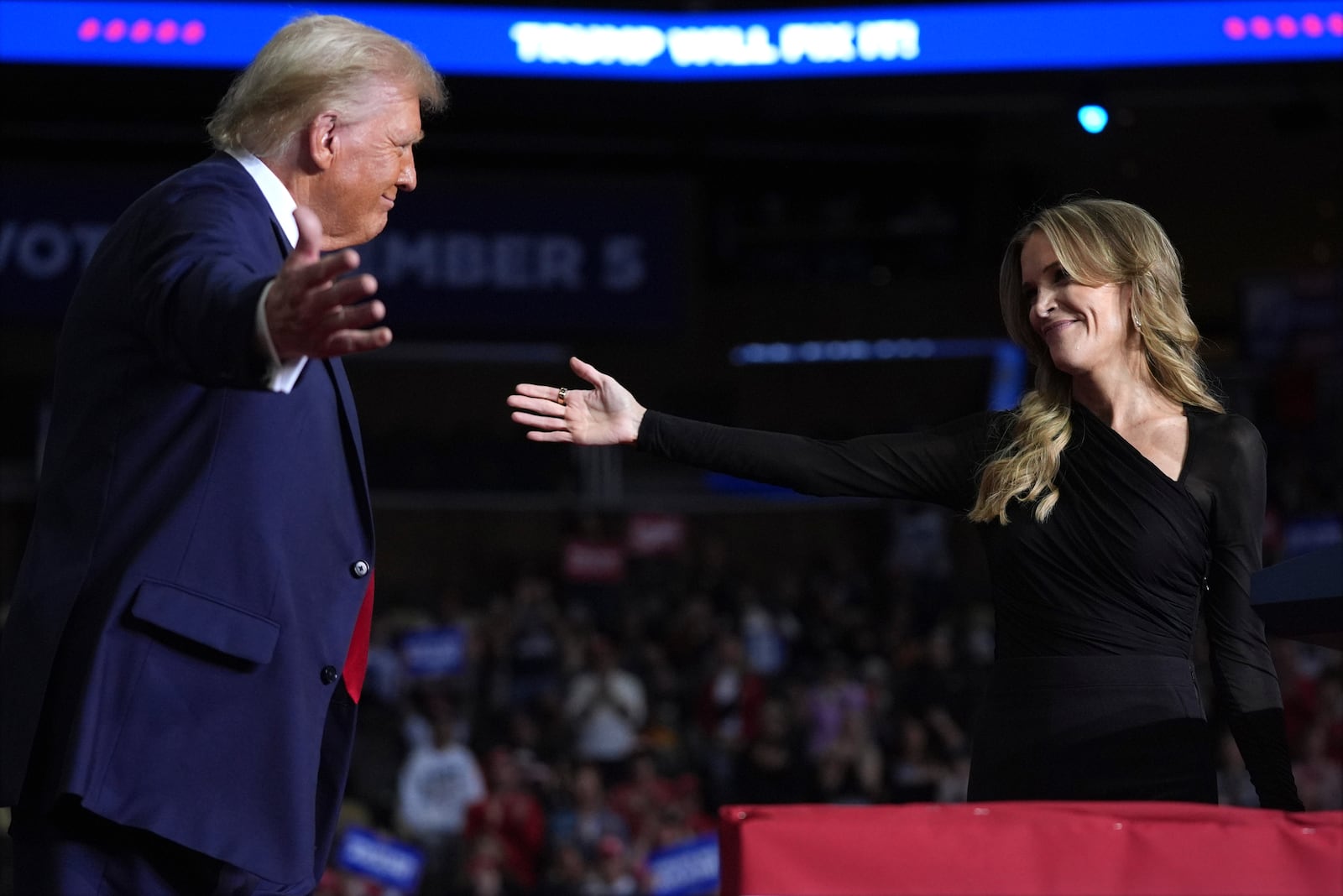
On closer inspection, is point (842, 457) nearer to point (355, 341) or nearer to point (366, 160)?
point (366, 160)

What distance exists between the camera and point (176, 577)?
66.1 inches

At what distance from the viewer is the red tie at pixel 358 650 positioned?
75.5 inches

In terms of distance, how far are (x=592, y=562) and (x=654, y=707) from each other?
255 centimetres

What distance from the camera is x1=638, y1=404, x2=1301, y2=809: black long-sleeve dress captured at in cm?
222

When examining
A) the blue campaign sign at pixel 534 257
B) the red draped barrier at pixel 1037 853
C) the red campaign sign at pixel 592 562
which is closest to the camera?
the red draped barrier at pixel 1037 853

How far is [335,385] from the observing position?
6.14ft

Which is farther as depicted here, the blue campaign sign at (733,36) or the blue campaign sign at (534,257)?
the blue campaign sign at (534,257)

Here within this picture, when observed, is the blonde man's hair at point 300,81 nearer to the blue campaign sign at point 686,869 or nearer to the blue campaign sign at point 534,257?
the blue campaign sign at point 534,257

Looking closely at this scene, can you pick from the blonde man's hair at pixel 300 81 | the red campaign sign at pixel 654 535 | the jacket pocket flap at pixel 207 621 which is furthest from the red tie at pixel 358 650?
the red campaign sign at pixel 654 535

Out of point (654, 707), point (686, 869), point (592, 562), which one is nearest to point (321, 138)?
point (686, 869)

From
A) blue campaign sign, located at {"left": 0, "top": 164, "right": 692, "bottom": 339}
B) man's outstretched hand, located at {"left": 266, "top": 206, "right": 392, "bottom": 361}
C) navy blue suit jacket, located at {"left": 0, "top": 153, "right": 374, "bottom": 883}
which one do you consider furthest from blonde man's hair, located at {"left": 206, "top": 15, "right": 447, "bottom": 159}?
blue campaign sign, located at {"left": 0, "top": 164, "right": 692, "bottom": 339}

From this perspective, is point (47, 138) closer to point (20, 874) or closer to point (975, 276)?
point (20, 874)

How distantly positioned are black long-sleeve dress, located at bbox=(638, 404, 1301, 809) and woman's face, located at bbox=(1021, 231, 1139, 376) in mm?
100

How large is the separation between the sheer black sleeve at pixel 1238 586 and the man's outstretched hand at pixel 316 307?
4.23 feet
